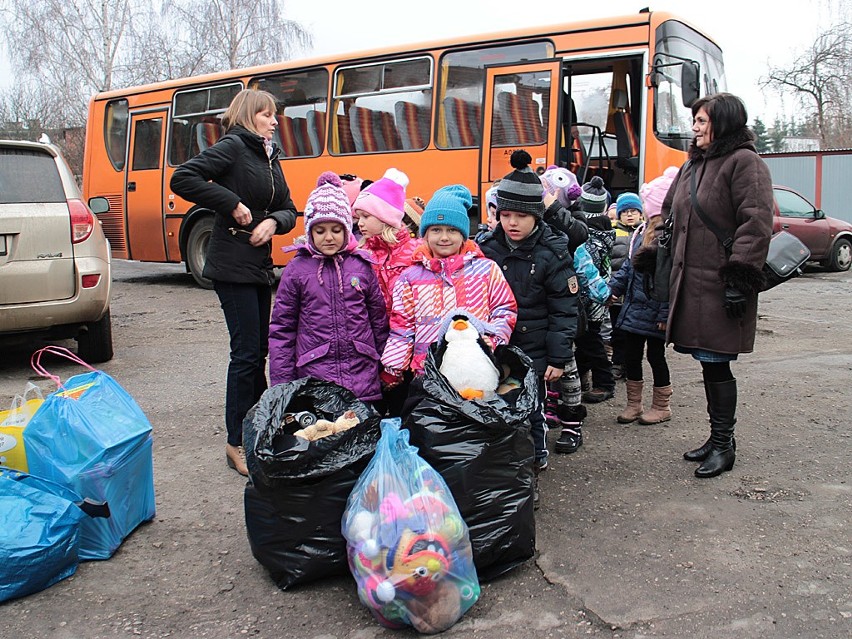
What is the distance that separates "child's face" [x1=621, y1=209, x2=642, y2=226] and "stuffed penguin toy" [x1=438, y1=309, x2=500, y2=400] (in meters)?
3.31

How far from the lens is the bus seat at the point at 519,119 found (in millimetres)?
8773

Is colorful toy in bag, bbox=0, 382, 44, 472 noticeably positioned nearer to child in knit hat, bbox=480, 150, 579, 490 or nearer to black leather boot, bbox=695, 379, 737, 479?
child in knit hat, bbox=480, 150, 579, 490

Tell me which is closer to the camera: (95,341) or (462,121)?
(95,341)

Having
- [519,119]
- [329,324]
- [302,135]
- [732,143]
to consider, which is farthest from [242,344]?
[302,135]

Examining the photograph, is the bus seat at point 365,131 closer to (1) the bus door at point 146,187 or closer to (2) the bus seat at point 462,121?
(2) the bus seat at point 462,121

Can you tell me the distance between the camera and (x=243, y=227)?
3.77 meters

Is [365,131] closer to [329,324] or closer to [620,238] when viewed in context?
[620,238]

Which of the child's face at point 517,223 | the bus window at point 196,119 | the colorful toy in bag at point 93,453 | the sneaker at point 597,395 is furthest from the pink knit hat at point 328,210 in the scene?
the bus window at point 196,119

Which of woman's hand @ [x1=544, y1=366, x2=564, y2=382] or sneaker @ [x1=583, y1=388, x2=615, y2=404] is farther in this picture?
sneaker @ [x1=583, y1=388, x2=615, y2=404]

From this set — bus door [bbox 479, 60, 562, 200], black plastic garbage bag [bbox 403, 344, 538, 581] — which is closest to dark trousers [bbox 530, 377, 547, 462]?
black plastic garbage bag [bbox 403, 344, 538, 581]

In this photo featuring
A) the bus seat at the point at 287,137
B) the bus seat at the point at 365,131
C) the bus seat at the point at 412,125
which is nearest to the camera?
the bus seat at the point at 412,125

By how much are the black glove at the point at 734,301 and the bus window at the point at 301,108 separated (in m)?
7.73

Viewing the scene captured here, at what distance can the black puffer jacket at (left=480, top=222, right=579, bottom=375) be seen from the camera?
3.62 meters

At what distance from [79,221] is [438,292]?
372cm
